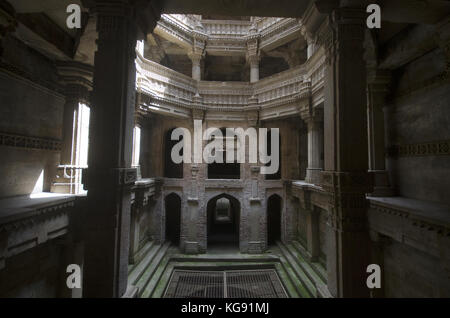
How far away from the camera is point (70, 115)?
5.80m

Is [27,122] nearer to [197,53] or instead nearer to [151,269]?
[151,269]

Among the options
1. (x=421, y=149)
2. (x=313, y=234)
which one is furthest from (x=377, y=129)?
(x=313, y=234)

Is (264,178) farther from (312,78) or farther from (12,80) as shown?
(12,80)

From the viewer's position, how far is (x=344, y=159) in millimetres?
3404

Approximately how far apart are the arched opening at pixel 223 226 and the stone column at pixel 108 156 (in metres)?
9.61

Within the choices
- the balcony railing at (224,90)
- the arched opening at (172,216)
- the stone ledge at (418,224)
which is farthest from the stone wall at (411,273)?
the arched opening at (172,216)

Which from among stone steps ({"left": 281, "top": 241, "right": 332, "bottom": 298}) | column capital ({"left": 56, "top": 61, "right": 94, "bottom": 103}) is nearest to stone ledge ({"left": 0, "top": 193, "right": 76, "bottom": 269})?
column capital ({"left": 56, "top": 61, "right": 94, "bottom": 103})

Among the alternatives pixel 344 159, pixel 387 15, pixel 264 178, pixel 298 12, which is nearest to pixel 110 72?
pixel 298 12

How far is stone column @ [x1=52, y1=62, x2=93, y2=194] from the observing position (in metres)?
5.50

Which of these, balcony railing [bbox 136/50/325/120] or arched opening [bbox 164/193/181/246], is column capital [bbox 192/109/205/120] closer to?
balcony railing [bbox 136/50/325/120]

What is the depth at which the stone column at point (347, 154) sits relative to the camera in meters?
3.35

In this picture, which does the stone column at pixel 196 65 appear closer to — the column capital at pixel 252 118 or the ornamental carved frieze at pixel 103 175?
the column capital at pixel 252 118

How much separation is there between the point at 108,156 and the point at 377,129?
21.1 feet
